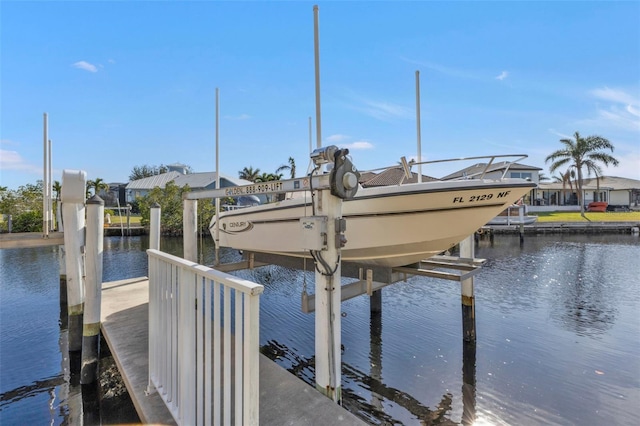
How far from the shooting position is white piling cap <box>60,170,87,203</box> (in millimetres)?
4730

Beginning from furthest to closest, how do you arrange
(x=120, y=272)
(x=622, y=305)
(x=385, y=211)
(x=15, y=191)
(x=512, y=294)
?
(x=15, y=191) < (x=120, y=272) < (x=512, y=294) < (x=622, y=305) < (x=385, y=211)

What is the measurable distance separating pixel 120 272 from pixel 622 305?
17.7 m

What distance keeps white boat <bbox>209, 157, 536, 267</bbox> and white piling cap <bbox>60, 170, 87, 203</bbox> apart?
2.95 m

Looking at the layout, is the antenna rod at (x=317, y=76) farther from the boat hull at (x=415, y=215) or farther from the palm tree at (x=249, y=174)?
the palm tree at (x=249, y=174)

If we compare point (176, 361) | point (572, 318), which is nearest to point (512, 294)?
point (572, 318)

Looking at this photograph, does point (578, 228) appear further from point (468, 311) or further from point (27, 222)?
point (27, 222)

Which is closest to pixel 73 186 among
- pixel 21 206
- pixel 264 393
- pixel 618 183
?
pixel 264 393

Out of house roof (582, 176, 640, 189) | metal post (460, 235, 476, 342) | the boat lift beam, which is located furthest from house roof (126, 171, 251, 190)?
house roof (582, 176, 640, 189)

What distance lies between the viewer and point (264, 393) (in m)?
3.24

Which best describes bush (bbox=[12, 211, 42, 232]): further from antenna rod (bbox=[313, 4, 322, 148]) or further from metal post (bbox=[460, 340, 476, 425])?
metal post (bbox=[460, 340, 476, 425])

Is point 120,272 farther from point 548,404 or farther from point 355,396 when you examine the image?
point 548,404

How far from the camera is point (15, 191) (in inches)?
1040

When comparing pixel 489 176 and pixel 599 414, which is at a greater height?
pixel 489 176

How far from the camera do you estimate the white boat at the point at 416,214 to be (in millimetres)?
4551
